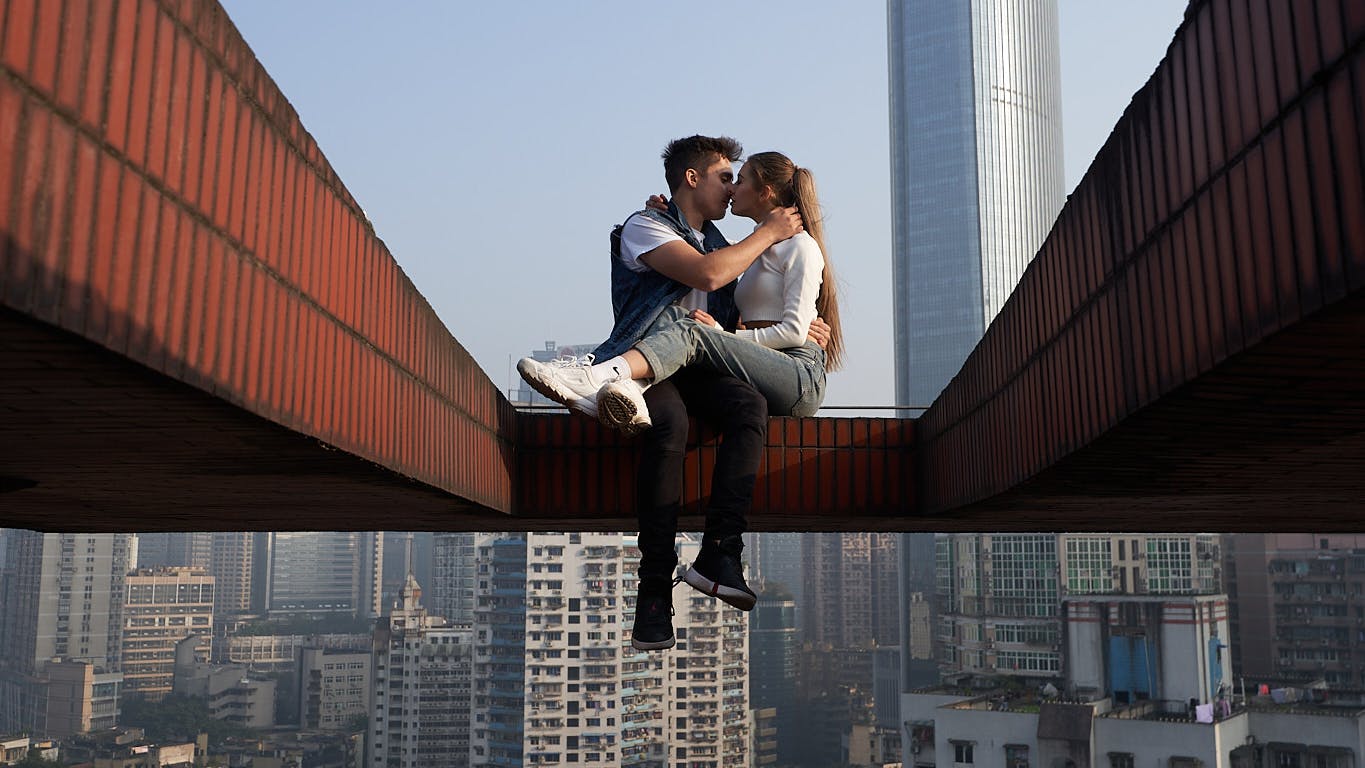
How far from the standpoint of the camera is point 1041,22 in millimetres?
161500

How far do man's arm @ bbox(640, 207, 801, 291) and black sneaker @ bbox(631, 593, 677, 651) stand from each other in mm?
1657

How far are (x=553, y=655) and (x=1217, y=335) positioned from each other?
90.8 m

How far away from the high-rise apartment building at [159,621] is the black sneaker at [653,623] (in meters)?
142

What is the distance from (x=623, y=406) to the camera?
5.56 metres

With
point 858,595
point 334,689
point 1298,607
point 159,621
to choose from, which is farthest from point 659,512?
point 858,595

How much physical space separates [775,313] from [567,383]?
174 cm

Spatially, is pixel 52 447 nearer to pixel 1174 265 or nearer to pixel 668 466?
pixel 668 466

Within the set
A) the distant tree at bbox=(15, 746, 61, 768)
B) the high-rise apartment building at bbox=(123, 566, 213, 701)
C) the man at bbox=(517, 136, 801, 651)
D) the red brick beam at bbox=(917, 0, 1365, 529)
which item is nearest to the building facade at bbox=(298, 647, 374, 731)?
the high-rise apartment building at bbox=(123, 566, 213, 701)

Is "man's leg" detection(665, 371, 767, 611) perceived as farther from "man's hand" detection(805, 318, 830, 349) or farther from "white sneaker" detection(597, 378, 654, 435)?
"man's hand" detection(805, 318, 830, 349)

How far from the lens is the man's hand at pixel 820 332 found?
722cm

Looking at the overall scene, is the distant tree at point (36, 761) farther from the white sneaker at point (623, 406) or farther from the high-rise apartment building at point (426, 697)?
the white sneaker at point (623, 406)

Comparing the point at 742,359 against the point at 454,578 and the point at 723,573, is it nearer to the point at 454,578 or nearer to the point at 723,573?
the point at 723,573

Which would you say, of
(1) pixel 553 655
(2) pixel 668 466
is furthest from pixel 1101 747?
(2) pixel 668 466

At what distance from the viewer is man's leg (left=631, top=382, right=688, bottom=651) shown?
558cm
